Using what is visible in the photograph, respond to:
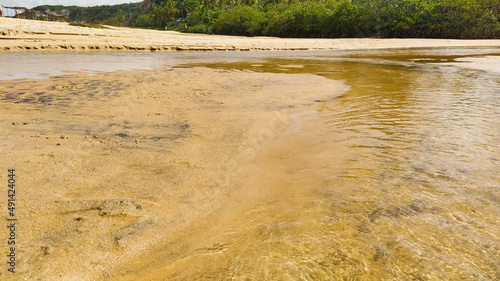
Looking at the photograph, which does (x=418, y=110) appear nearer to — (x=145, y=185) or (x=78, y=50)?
(x=145, y=185)

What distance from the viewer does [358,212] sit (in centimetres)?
192

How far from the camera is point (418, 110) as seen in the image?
4.52 meters

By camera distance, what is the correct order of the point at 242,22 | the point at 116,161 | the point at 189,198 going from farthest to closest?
the point at 242,22 < the point at 116,161 < the point at 189,198

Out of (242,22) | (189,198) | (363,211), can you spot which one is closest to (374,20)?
(242,22)

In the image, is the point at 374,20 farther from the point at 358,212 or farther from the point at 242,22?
the point at 358,212

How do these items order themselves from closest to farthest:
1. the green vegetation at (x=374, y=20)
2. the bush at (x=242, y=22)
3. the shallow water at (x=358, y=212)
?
1. the shallow water at (x=358, y=212)
2. the green vegetation at (x=374, y=20)
3. the bush at (x=242, y=22)

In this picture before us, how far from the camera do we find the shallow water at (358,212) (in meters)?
1.48

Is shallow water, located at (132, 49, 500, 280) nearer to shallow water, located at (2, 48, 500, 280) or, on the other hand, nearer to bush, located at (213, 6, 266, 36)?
shallow water, located at (2, 48, 500, 280)

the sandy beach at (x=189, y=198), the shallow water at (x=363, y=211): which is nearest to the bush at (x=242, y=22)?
the sandy beach at (x=189, y=198)

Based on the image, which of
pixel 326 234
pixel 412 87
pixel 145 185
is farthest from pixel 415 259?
pixel 412 87

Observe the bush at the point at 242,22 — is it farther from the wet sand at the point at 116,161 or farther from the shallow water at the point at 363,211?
the shallow water at the point at 363,211

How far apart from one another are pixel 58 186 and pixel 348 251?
1.86 meters

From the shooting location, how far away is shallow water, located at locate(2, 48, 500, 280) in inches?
58.2

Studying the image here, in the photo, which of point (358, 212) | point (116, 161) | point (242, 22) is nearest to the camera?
point (358, 212)
